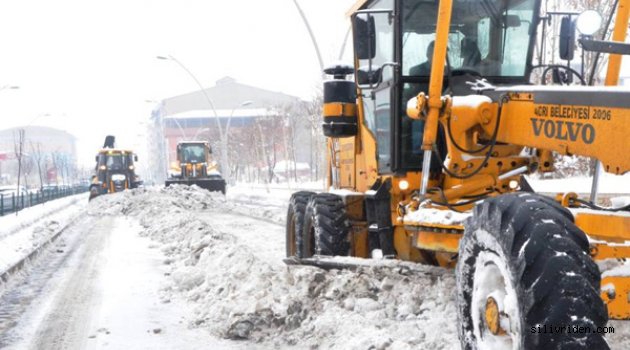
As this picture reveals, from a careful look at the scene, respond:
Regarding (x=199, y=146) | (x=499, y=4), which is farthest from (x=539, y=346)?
(x=199, y=146)

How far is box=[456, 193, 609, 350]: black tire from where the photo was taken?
2.84m

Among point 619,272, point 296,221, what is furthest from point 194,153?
point 619,272

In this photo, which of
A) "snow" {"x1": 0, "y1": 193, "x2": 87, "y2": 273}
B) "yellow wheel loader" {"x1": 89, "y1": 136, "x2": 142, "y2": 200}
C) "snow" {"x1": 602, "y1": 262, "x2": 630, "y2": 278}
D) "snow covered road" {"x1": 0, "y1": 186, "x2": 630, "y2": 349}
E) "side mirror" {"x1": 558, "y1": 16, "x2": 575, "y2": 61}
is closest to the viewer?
"snow" {"x1": 602, "y1": 262, "x2": 630, "y2": 278}

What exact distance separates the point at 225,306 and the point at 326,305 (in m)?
1.17

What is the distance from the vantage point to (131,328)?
597 cm

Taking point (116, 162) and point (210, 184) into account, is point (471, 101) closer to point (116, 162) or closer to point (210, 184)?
point (210, 184)

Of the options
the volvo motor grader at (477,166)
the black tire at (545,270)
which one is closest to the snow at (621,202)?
the volvo motor grader at (477,166)

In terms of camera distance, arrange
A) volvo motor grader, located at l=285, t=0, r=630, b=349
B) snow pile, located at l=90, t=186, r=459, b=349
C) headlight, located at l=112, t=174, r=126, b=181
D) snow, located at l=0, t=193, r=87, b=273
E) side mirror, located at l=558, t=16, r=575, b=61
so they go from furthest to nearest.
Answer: headlight, located at l=112, t=174, r=126, b=181, snow, located at l=0, t=193, r=87, b=273, side mirror, located at l=558, t=16, r=575, b=61, snow pile, located at l=90, t=186, r=459, b=349, volvo motor grader, located at l=285, t=0, r=630, b=349

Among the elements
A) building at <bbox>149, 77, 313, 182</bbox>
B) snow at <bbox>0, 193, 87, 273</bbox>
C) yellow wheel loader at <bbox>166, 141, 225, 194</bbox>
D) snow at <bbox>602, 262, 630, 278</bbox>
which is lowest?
snow at <bbox>0, 193, 87, 273</bbox>

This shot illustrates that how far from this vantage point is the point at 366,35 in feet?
18.5

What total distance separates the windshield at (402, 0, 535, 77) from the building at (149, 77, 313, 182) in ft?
139

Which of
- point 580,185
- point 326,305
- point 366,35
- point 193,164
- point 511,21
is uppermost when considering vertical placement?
point 511,21

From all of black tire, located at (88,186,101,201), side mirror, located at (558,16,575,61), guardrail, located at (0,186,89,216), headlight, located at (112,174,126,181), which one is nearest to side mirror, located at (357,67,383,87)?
side mirror, located at (558,16,575,61)

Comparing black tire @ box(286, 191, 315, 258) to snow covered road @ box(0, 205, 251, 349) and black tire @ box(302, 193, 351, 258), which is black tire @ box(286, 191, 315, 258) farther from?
snow covered road @ box(0, 205, 251, 349)
